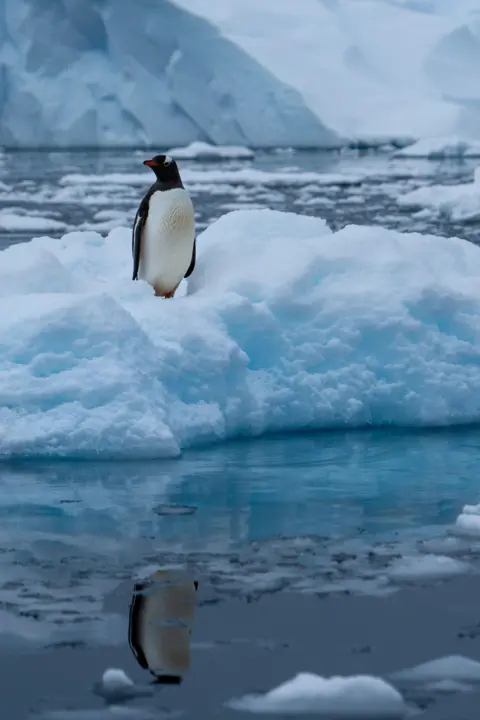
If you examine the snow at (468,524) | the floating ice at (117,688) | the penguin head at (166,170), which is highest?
the penguin head at (166,170)

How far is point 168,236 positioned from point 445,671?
10.8 feet

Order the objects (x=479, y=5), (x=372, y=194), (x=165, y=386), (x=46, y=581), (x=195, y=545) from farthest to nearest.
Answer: (x=479, y=5)
(x=372, y=194)
(x=165, y=386)
(x=195, y=545)
(x=46, y=581)

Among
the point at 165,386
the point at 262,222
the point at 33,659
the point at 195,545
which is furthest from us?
the point at 262,222

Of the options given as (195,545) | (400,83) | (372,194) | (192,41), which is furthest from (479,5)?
(195,545)

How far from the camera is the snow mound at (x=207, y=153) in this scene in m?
30.6

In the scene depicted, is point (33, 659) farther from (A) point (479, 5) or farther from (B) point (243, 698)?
(A) point (479, 5)

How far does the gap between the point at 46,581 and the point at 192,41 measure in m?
28.0

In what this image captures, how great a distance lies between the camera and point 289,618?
109 inches

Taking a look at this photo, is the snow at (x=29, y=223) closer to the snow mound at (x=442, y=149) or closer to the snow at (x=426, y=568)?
the snow at (x=426, y=568)

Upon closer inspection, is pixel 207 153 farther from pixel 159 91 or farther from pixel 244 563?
pixel 244 563

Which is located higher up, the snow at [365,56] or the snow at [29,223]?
the snow at [365,56]

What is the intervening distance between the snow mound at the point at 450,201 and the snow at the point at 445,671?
578 inches

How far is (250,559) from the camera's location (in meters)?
3.19

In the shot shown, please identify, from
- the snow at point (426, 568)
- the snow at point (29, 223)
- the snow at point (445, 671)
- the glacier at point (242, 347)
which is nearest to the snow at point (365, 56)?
the snow at point (29, 223)
